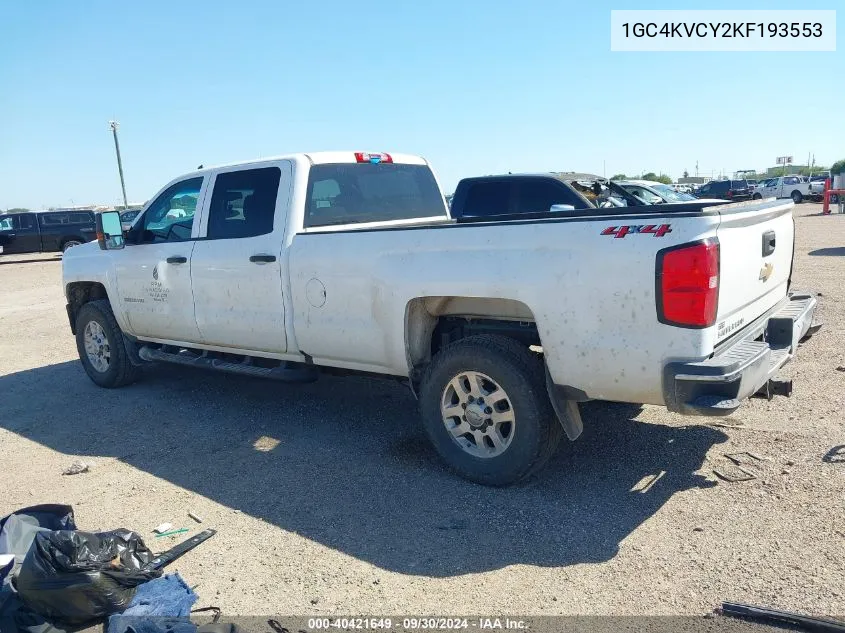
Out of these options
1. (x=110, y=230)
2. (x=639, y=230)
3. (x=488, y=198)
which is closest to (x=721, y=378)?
(x=639, y=230)

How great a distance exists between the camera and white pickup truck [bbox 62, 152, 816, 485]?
11.7ft

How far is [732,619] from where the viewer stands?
2994mm

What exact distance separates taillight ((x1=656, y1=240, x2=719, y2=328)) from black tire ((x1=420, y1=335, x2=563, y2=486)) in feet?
3.06

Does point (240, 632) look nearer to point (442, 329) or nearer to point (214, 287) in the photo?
point (442, 329)

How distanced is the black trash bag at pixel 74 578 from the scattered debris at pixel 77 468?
185 centimetres

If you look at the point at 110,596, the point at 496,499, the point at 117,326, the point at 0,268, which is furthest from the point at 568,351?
the point at 0,268

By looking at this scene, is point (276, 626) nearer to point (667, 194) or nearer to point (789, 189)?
point (667, 194)

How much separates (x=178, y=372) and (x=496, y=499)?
4.82 metres

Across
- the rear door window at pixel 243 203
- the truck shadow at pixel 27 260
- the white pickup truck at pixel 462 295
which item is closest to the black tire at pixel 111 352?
the white pickup truck at pixel 462 295

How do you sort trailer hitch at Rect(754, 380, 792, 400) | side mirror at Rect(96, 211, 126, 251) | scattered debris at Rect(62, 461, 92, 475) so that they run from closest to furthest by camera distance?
1. trailer hitch at Rect(754, 380, 792, 400)
2. scattered debris at Rect(62, 461, 92, 475)
3. side mirror at Rect(96, 211, 126, 251)

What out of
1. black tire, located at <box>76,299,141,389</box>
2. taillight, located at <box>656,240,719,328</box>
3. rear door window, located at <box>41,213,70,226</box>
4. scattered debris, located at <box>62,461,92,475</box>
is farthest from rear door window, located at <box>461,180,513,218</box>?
rear door window, located at <box>41,213,70,226</box>

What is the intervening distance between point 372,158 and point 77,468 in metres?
3.31

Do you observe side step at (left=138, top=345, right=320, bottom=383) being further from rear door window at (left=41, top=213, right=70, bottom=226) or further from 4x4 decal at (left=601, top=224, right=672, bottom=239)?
rear door window at (left=41, top=213, right=70, bottom=226)

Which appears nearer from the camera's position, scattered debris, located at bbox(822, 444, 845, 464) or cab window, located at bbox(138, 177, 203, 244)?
scattered debris, located at bbox(822, 444, 845, 464)
